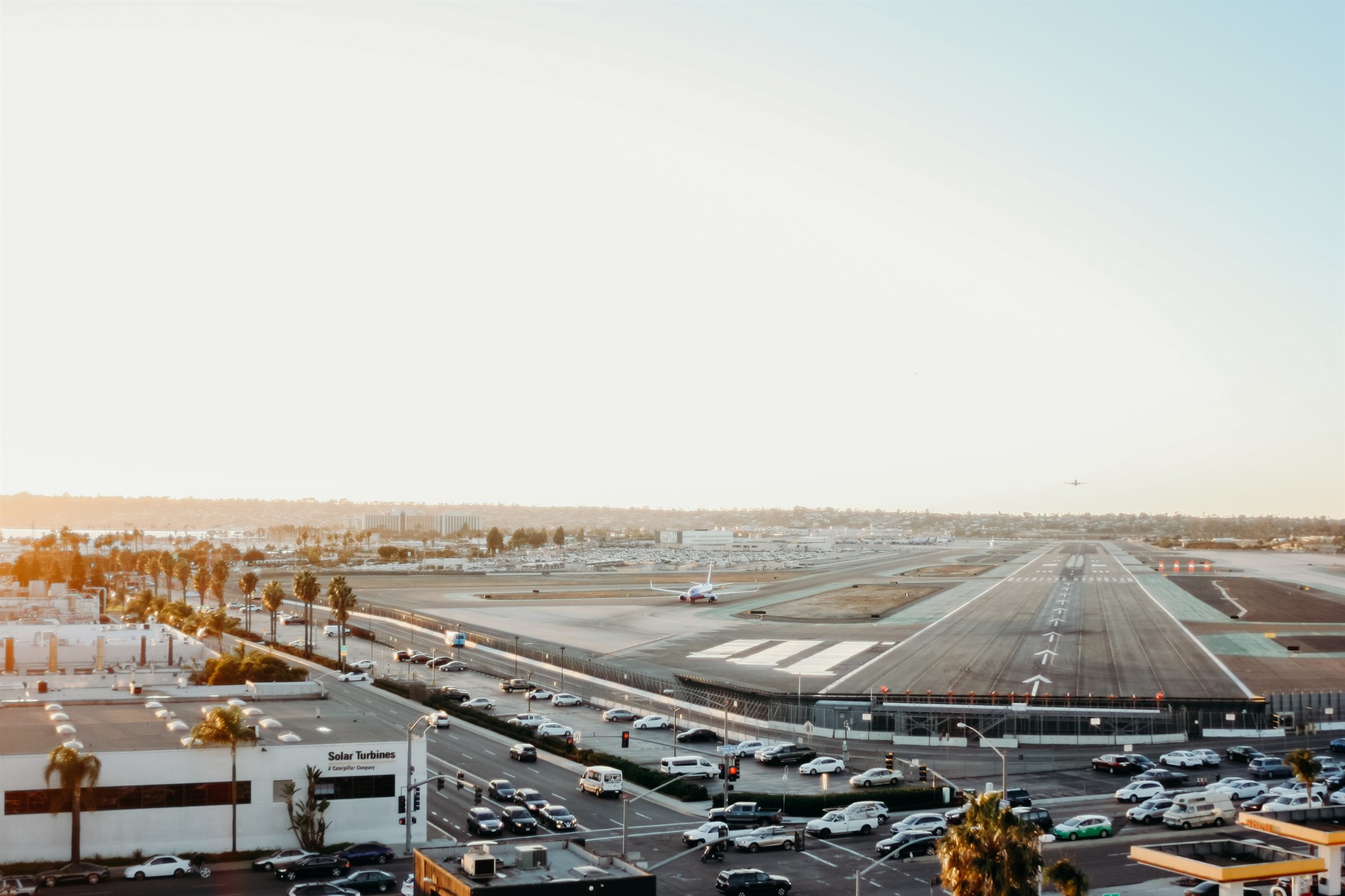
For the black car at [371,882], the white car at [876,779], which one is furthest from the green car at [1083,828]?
the black car at [371,882]

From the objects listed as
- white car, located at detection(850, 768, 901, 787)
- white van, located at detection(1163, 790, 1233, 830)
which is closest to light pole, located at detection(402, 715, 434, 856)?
white car, located at detection(850, 768, 901, 787)

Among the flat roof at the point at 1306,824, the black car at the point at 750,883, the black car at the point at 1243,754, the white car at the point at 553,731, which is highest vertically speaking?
the flat roof at the point at 1306,824

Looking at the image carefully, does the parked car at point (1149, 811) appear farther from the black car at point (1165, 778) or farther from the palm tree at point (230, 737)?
the palm tree at point (230, 737)

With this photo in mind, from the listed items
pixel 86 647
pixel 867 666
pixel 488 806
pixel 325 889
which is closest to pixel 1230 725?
pixel 867 666

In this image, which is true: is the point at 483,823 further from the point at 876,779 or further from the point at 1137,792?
the point at 1137,792

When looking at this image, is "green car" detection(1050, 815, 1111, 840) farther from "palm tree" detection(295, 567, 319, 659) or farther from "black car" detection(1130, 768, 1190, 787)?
"palm tree" detection(295, 567, 319, 659)

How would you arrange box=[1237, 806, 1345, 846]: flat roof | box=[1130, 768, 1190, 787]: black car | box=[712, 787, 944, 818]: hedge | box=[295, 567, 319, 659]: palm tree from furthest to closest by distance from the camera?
box=[295, 567, 319, 659]: palm tree < box=[1130, 768, 1190, 787]: black car < box=[712, 787, 944, 818]: hedge < box=[1237, 806, 1345, 846]: flat roof

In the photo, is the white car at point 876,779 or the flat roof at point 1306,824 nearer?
the flat roof at point 1306,824
